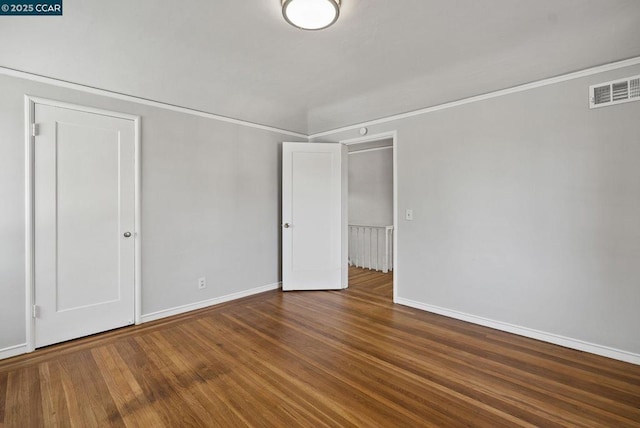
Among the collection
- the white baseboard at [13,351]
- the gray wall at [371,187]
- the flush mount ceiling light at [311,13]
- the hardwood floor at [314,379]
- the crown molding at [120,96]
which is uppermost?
the flush mount ceiling light at [311,13]

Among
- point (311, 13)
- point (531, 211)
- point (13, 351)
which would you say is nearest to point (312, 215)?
point (531, 211)

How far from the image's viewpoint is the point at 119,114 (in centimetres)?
293

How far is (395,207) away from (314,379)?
227cm

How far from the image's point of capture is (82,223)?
276cm

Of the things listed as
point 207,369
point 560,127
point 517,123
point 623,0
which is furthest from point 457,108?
point 207,369

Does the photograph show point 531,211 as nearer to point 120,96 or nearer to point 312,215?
point 312,215

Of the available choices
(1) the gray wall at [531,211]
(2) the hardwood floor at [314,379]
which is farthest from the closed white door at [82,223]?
(1) the gray wall at [531,211]

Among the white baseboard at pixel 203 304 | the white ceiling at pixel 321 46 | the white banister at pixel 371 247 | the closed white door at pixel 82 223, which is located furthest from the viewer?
the white banister at pixel 371 247

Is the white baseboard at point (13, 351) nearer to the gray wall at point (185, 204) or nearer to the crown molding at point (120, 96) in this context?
the gray wall at point (185, 204)

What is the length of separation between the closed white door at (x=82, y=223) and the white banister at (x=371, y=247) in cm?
393

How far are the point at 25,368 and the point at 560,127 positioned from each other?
4.76 metres

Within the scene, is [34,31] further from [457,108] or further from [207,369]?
[457,108]

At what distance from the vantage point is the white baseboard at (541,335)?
2.35m

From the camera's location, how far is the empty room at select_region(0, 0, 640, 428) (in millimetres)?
1965
